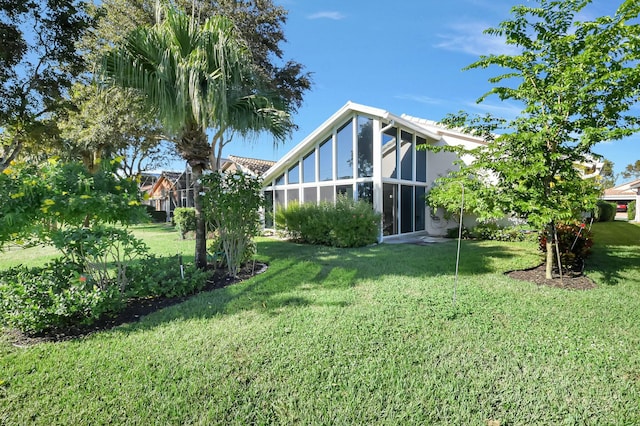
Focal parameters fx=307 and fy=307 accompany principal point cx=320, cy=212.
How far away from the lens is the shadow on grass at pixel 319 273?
503 centimetres

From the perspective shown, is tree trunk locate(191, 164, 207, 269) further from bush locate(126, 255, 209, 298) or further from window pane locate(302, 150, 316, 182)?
window pane locate(302, 150, 316, 182)

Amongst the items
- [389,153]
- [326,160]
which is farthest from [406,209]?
[326,160]

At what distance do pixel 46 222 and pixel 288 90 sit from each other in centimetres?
1166

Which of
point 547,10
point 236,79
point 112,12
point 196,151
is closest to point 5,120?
point 112,12

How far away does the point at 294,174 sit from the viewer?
1622 centimetres

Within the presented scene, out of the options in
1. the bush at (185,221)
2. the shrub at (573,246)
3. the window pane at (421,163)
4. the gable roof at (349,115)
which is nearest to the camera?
the shrub at (573,246)

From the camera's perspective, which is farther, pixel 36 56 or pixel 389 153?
pixel 389 153

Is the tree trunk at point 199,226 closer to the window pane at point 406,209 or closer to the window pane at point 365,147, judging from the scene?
the window pane at point 365,147

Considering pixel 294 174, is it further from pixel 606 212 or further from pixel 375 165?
pixel 606 212

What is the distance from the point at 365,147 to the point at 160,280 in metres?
9.96

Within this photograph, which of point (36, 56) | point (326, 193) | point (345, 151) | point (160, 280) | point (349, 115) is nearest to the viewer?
point (160, 280)

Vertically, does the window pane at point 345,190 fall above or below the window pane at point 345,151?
below

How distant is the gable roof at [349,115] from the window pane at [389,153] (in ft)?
1.65

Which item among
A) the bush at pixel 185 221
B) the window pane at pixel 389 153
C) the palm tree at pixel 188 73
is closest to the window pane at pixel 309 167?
the window pane at pixel 389 153
